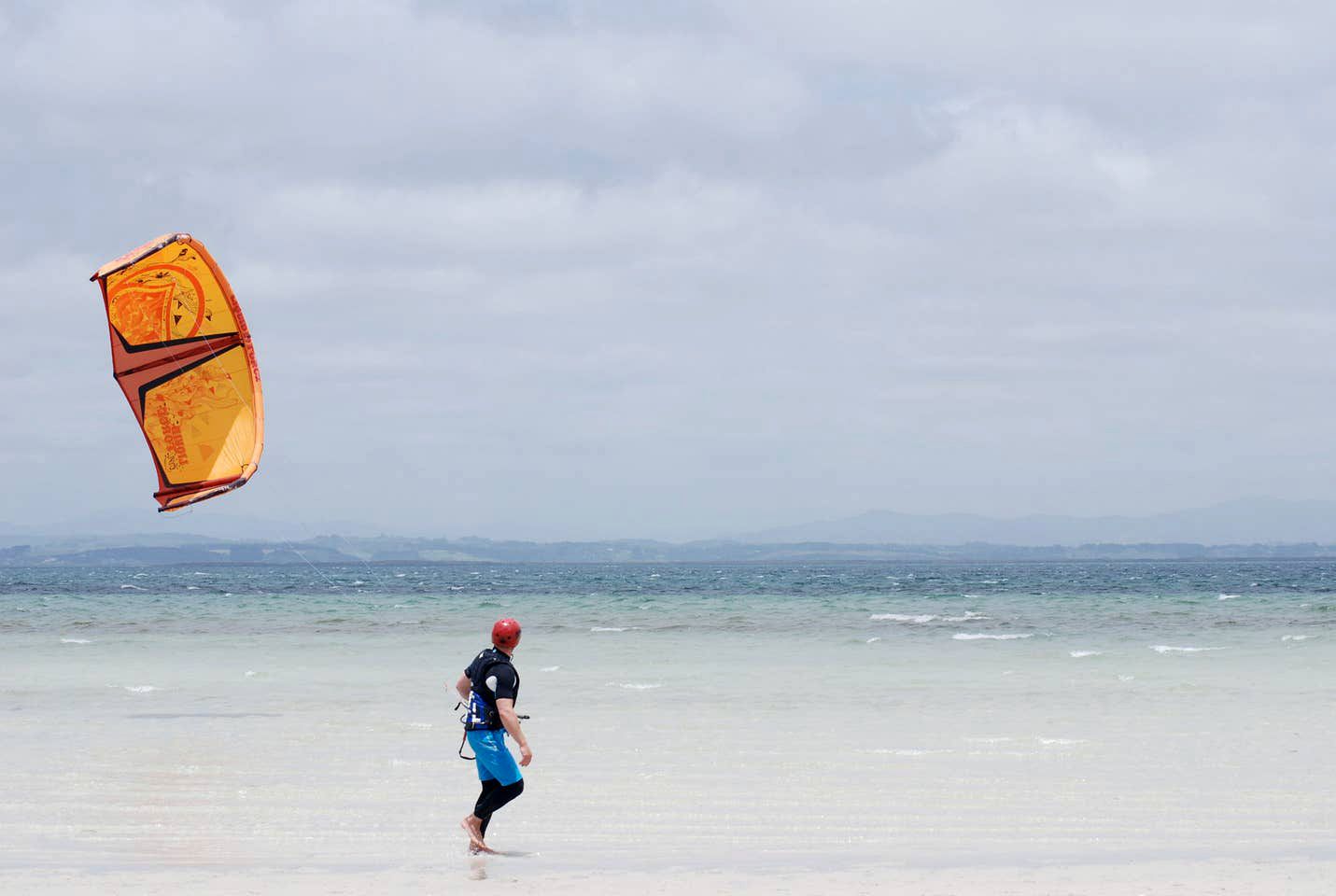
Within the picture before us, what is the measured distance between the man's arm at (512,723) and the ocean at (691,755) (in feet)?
2.33

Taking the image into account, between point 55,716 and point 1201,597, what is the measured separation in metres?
41.8

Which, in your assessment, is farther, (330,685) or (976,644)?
(976,644)

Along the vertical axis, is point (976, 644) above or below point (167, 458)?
below

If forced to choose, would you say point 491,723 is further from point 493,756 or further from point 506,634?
point 506,634

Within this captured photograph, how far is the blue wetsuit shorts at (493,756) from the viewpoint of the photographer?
26.8 ft

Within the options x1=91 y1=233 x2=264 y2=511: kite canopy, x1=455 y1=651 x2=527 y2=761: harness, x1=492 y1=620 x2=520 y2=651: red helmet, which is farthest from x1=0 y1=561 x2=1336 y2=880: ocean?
x1=91 y1=233 x2=264 y2=511: kite canopy

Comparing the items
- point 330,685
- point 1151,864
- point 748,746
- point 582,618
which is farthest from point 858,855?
point 582,618

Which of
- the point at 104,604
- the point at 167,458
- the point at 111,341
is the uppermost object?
the point at 111,341

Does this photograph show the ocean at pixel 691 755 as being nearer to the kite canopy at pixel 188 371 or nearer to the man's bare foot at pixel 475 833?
the man's bare foot at pixel 475 833

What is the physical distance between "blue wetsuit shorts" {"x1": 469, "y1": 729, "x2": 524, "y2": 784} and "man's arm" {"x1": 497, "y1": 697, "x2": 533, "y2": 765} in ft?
0.66

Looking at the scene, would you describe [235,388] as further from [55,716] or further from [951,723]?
[951,723]

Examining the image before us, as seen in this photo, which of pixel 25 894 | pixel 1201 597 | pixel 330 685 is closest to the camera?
pixel 25 894

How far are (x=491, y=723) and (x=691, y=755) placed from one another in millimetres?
4201

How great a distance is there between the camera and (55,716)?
14867mm
